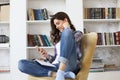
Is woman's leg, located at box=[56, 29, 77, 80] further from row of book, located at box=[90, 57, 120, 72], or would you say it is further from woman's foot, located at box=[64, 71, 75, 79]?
row of book, located at box=[90, 57, 120, 72]

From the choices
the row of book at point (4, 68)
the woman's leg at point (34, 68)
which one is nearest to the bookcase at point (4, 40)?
the row of book at point (4, 68)

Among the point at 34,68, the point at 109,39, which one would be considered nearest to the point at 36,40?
the point at 109,39

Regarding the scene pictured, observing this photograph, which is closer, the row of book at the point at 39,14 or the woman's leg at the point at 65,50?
the woman's leg at the point at 65,50

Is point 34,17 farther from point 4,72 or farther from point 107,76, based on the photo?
point 107,76

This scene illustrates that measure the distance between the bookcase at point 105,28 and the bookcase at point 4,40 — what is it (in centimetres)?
119

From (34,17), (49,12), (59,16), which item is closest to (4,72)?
(34,17)

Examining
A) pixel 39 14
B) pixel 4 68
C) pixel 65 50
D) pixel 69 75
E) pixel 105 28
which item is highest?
pixel 39 14

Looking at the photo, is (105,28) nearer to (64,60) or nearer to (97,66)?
(97,66)

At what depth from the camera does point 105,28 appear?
12.4 feet

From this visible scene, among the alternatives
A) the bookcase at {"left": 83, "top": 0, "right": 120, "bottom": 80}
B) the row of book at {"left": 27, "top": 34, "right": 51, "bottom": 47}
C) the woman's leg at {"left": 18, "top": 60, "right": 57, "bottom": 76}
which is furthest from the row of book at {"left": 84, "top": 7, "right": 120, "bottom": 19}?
the woman's leg at {"left": 18, "top": 60, "right": 57, "bottom": 76}

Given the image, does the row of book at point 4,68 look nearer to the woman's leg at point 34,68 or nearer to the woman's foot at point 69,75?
the woman's leg at point 34,68

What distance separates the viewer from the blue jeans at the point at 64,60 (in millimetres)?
2086

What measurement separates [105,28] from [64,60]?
1869 mm

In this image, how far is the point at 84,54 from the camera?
90.4 inches
